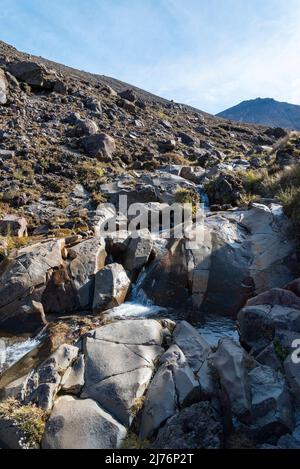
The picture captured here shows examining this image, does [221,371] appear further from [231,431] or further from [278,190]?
[278,190]

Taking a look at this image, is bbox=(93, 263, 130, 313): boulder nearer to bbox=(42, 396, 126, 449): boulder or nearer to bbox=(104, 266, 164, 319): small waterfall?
bbox=(104, 266, 164, 319): small waterfall

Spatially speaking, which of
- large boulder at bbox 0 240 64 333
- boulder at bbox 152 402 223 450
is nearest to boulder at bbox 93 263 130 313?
large boulder at bbox 0 240 64 333

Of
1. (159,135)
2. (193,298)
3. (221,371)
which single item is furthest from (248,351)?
(159,135)

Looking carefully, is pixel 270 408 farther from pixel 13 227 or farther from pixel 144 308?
pixel 13 227

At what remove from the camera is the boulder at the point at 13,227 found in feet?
55.6

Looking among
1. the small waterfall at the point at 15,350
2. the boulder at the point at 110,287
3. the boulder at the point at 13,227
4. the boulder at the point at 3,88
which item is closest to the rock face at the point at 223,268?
the boulder at the point at 110,287

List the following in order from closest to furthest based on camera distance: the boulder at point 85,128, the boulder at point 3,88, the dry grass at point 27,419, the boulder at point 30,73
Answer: the dry grass at point 27,419, the boulder at point 85,128, the boulder at point 3,88, the boulder at point 30,73

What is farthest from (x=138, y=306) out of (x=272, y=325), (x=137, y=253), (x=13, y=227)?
(x=13, y=227)

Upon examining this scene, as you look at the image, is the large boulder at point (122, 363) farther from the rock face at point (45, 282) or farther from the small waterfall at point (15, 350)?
the rock face at point (45, 282)

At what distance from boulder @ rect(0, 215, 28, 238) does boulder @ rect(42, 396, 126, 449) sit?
9816mm

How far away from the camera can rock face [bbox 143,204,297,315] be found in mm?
12961

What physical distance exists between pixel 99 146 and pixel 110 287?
16.5 m

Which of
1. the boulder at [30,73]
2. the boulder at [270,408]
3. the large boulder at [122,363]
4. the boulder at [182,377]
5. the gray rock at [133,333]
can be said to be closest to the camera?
the boulder at [270,408]

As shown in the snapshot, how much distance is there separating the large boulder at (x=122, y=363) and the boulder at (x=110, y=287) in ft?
7.61
